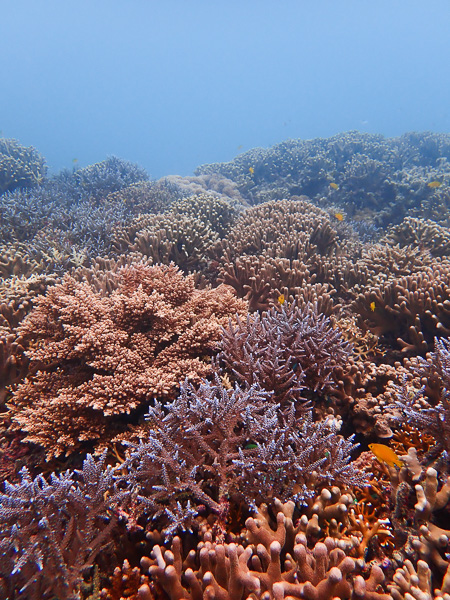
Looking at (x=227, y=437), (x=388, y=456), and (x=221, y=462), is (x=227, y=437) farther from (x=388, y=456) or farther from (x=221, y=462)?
(x=388, y=456)

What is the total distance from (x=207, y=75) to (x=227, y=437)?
239m

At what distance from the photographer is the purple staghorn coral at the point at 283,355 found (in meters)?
2.68

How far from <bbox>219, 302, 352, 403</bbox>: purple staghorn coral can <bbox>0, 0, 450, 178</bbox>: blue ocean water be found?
13629cm

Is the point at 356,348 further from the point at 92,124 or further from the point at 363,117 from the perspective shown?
the point at 92,124

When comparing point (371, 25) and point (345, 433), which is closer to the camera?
point (345, 433)

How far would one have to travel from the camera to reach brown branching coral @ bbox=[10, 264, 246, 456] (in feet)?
8.02

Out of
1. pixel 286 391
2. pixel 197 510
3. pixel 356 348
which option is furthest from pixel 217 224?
pixel 197 510

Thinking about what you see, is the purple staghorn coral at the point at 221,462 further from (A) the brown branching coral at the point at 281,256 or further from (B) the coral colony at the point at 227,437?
(A) the brown branching coral at the point at 281,256

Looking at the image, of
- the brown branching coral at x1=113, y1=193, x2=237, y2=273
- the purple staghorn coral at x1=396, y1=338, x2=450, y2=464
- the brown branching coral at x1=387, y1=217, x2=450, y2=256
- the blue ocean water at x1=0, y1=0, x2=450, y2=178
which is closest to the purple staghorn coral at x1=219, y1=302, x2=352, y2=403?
the purple staghorn coral at x1=396, y1=338, x2=450, y2=464

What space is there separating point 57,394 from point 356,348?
3.42 metres

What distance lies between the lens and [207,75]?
193 metres

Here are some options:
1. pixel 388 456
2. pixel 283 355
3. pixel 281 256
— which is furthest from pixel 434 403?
pixel 281 256

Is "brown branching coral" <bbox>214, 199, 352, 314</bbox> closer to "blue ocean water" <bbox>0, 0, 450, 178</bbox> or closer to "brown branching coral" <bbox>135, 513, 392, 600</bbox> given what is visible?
"brown branching coral" <bbox>135, 513, 392, 600</bbox>

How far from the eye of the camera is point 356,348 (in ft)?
13.0
